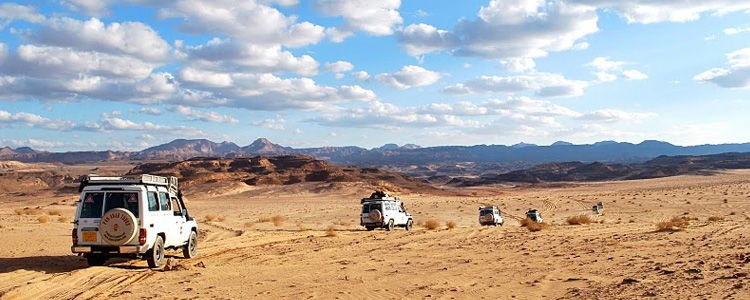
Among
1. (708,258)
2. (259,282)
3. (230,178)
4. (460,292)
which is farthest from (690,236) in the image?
(230,178)

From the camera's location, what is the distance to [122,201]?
1409cm

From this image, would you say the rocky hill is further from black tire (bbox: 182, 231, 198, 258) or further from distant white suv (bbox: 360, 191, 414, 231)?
black tire (bbox: 182, 231, 198, 258)

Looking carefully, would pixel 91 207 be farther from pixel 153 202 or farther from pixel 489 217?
pixel 489 217

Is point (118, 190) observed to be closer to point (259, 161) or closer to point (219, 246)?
point (219, 246)

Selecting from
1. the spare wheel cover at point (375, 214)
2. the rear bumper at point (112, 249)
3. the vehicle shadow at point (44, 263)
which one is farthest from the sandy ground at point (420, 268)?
the spare wheel cover at point (375, 214)

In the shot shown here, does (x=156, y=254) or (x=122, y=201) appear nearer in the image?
(x=122, y=201)

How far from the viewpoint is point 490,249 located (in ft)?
57.2

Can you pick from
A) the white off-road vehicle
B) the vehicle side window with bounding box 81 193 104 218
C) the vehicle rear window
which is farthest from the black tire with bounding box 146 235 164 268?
the white off-road vehicle

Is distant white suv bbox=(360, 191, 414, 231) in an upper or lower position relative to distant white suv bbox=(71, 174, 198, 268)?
lower

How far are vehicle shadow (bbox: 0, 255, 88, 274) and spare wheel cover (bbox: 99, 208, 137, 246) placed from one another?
171cm

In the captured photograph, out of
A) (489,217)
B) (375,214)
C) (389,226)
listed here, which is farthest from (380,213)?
(489,217)

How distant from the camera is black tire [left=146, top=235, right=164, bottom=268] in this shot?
14406 mm

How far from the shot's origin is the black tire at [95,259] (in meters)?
14.3

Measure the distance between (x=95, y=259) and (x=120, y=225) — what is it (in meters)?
1.57
